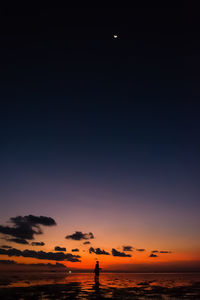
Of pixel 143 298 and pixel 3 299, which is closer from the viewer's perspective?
pixel 3 299

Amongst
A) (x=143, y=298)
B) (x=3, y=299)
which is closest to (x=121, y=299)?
(x=143, y=298)

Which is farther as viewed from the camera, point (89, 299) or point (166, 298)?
point (166, 298)

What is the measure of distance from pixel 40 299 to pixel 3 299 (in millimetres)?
2728

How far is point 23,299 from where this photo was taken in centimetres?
2019

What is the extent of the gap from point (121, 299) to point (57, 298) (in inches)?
197

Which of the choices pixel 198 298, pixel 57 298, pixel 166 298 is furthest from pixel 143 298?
pixel 57 298

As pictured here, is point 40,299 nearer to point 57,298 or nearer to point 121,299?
point 57,298

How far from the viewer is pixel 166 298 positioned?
21.7 metres

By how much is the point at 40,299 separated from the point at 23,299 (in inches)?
50.0

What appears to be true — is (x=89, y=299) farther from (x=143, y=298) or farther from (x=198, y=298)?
(x=198, y=298)

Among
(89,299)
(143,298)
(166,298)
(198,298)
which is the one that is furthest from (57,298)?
(198,298)

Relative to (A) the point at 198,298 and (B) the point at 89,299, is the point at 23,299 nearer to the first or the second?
(B) the point at 89,299

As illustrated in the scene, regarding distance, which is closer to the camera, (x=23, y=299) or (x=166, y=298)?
(x=23, y=299)

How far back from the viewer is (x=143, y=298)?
69.9ft
